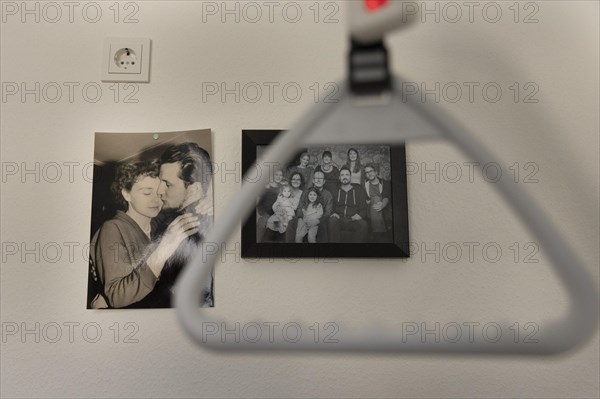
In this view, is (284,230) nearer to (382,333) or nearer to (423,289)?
(423,289)

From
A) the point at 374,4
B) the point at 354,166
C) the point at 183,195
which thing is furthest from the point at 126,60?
the point at 374,4

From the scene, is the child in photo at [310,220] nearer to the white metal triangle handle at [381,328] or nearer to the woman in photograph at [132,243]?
the woman in photograph at [132,243]

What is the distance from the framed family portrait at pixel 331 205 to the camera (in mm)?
1255

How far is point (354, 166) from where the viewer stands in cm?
129

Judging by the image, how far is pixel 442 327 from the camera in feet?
4.06

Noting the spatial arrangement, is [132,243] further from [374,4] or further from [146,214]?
[374,4]

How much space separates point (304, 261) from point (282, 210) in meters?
0.12

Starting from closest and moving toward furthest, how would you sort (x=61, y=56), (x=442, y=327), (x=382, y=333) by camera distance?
(x=382, y=333) < (x=442, y=327) < (x=61, y=56)

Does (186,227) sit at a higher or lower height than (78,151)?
lower

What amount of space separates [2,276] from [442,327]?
968mm

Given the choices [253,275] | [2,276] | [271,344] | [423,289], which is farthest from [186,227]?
[271,344]

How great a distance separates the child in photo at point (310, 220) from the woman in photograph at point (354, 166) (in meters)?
0.09

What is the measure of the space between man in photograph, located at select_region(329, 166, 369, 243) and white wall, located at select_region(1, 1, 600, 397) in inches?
2.5

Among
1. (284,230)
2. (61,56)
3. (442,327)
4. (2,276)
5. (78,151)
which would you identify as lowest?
(442,327)
